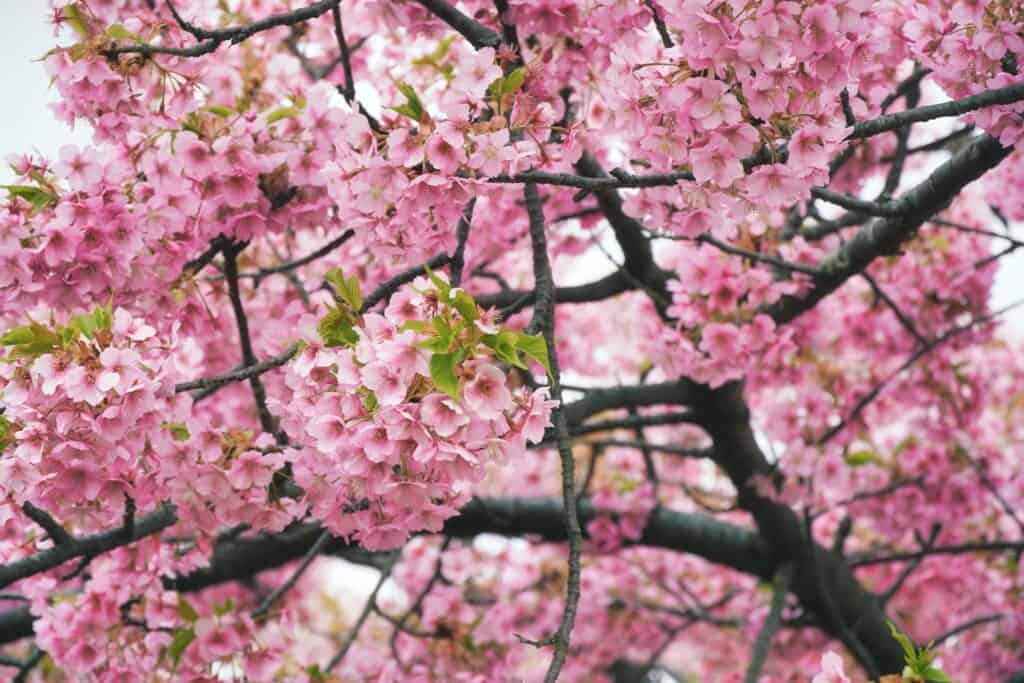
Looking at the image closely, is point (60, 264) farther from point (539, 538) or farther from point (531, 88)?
point (539, 538)

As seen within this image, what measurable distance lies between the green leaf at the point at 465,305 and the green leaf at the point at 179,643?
1.74m

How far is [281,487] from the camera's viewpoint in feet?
7.36

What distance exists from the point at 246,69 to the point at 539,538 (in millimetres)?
2250

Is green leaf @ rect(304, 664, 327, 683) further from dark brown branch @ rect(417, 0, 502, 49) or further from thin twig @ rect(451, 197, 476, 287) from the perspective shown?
dark brown branch @ rect(417, 0, 502, 49)

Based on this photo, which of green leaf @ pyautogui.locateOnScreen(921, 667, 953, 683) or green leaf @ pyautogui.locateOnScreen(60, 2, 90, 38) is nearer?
green leaf @ pyautogui.locateOnScreen(921, 667, 953, 683)

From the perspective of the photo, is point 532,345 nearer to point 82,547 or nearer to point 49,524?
point 49,524

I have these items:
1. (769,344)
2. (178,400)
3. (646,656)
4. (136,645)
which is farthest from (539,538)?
(646,656)

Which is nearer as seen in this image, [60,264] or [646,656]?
[60,264]

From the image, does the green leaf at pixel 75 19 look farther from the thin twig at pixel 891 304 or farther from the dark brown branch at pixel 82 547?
the thin twig at pixel 891 304

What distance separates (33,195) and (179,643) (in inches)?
52.9

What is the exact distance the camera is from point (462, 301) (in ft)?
5.08

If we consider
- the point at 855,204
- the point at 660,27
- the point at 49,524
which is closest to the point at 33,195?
the point at 49,524

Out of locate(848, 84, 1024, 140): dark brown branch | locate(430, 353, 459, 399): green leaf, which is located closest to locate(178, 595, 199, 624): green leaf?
locate(430, 353, 459, 399): green leaf

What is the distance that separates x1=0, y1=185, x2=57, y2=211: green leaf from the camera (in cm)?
218
